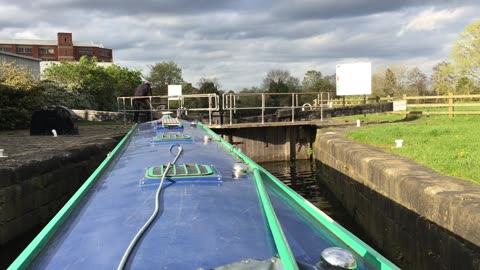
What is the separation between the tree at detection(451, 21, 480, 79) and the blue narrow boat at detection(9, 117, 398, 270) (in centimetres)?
4078

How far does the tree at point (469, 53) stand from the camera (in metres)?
38.1

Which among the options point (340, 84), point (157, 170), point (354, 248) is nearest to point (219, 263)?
point (354, 248)

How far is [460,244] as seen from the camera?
4051 millimetres

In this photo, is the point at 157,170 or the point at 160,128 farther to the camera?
the point at 160,128

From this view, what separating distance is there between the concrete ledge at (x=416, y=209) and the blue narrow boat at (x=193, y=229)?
204cm

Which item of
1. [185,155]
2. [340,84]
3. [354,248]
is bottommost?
[354,248]

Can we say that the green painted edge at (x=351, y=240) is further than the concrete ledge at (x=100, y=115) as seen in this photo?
No

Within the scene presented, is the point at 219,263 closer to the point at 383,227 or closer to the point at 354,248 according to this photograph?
the point at 354,248

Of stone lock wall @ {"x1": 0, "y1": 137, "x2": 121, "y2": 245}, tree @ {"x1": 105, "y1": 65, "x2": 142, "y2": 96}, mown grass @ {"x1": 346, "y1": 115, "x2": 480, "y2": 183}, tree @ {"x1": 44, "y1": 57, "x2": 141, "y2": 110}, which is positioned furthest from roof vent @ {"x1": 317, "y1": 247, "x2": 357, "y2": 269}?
tree @ {"x1": 105, "y1": 65, "x2": 142, "y2": 96}

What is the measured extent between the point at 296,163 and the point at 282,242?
42.7 feet

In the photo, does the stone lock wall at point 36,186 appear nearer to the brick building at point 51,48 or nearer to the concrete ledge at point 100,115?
the concrete ledge at point 100,115

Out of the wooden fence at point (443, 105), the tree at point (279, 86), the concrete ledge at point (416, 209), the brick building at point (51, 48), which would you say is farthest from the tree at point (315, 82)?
the brick building at point (51, 48)

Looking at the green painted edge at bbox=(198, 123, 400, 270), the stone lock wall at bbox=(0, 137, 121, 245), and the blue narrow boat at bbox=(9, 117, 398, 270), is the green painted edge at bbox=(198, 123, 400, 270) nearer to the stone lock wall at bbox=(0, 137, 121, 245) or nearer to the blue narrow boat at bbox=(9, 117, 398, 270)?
the blue narrow boat at bbox=(9, 117, 398, 270)

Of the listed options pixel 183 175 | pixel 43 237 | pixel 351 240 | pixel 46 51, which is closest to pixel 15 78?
pixel 183 175
